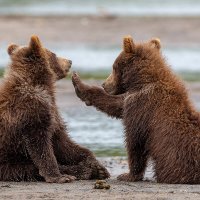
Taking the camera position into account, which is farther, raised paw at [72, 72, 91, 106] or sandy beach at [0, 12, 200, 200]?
sandy beach at [0, 12, 200, 200]

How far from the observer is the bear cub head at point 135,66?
8.66 metres

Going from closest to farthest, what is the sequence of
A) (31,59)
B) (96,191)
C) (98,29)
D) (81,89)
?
(96,191) < (31,59) < (81,89) < (98,29)

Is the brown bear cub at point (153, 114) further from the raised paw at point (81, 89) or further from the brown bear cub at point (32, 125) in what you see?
the brown bear cub at point (32, 125)

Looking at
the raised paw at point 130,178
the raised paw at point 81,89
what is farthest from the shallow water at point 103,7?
the raised paw at point 130,178

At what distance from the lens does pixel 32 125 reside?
8.40m

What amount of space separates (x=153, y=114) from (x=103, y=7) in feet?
79.9

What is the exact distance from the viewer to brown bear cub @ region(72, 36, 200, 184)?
8.33 metres

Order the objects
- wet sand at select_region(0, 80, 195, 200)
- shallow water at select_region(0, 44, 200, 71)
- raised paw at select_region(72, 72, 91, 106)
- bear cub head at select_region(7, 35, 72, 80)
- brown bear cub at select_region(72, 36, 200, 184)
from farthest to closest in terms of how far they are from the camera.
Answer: shallow water at select_region(0, 44, 200, 71) < raised paw at select_region(72, 72, 91, 106) < bear cub head at select_region(7, 35, 72, 80) < brown bear cub at select_region(72, 36, 200, 184) < wet sand at select_region(0, 80, 195, 200)

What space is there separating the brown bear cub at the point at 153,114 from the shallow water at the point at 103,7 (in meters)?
20.3

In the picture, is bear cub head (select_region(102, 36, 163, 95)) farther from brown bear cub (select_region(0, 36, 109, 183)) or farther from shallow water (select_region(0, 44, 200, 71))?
shallow water (select_region(0, 44, 200, 71))

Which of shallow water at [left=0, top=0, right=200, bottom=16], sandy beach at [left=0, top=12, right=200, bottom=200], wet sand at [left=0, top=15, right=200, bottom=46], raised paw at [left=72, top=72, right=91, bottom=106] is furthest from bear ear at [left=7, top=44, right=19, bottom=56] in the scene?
shallow water at [left=0, top=0, right=200, bottom=16]

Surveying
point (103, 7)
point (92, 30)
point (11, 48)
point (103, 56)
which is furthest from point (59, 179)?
point (103, 7)

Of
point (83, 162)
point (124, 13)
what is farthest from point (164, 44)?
point (83, 162)

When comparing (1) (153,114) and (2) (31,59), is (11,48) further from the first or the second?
(1) (153,114)
